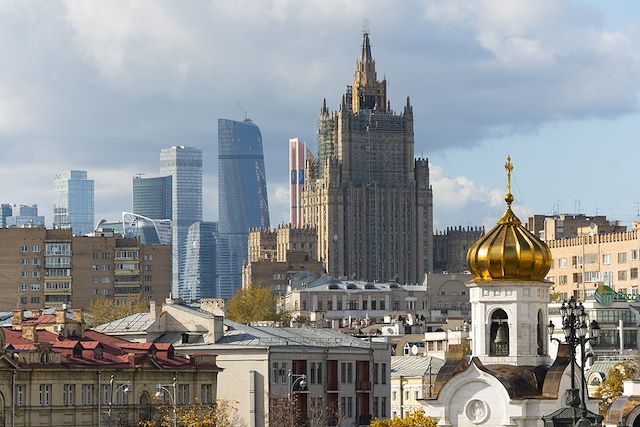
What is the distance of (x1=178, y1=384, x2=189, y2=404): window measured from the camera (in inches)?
5212

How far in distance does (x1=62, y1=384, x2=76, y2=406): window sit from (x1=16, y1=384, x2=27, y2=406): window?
9.44ft

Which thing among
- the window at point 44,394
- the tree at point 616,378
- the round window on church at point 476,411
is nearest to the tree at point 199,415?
the window at point 44,394

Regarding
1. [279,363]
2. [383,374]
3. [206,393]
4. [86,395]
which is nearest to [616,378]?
[279,363]

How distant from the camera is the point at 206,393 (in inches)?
5295

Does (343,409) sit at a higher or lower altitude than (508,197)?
lower

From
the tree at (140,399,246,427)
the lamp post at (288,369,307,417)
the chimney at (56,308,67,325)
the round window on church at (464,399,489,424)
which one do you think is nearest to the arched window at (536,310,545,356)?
the round window on church at (464,399,489,424)

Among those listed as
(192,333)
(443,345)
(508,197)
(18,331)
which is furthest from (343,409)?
(508,197)

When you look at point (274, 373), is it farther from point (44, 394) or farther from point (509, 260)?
point (509, 260)

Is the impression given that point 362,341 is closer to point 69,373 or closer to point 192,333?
point 192,333

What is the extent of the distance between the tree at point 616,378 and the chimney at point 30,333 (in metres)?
28.0

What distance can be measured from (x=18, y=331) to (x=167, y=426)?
24.6m

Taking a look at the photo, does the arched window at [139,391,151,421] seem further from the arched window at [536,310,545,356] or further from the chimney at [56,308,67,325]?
the arched window at [536,310,545,356]

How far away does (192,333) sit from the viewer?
14925 centimetres

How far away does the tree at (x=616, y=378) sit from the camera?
439ft
